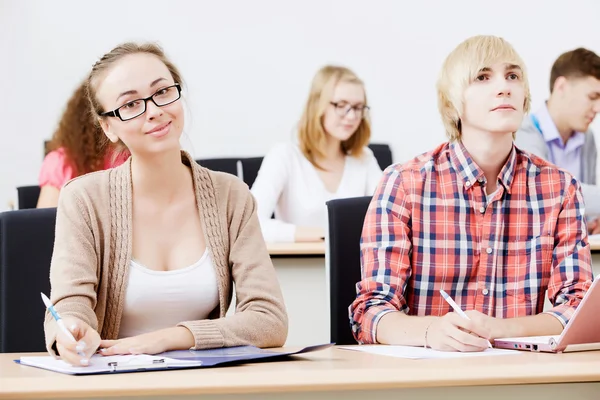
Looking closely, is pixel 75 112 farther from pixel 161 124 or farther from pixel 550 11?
pixel 550 11

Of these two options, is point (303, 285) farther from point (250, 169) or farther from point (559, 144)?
point (559, 144)

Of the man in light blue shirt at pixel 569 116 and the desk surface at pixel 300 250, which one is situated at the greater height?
the man in light blue shirt at pixel 569 116

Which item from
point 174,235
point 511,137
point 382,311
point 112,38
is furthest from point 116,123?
point 112,38

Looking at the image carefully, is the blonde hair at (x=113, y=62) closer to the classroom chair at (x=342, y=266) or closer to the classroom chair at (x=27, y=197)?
the classroom chair at (x=342, y=266)

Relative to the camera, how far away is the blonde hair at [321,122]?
11.7ft

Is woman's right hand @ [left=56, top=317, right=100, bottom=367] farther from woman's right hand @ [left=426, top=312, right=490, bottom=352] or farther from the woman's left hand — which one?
woman's right hand @ [left=426, top=312, right=490, bottom=352]

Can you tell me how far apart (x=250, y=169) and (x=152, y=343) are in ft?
7.68

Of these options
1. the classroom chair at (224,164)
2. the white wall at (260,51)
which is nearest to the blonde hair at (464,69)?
the classroom chair at (224,164)

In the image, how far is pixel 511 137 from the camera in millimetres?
1969

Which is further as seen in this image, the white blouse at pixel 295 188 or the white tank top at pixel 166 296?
the white blouse at pixel 295 188

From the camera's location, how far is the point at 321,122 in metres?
3.63

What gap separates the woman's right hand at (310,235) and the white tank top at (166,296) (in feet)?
4.46

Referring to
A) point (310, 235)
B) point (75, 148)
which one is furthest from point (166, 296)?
point (75, 148)

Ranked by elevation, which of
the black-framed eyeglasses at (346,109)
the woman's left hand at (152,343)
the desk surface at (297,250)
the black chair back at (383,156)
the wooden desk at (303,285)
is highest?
the black-framed eyeglasses at (346,109)
